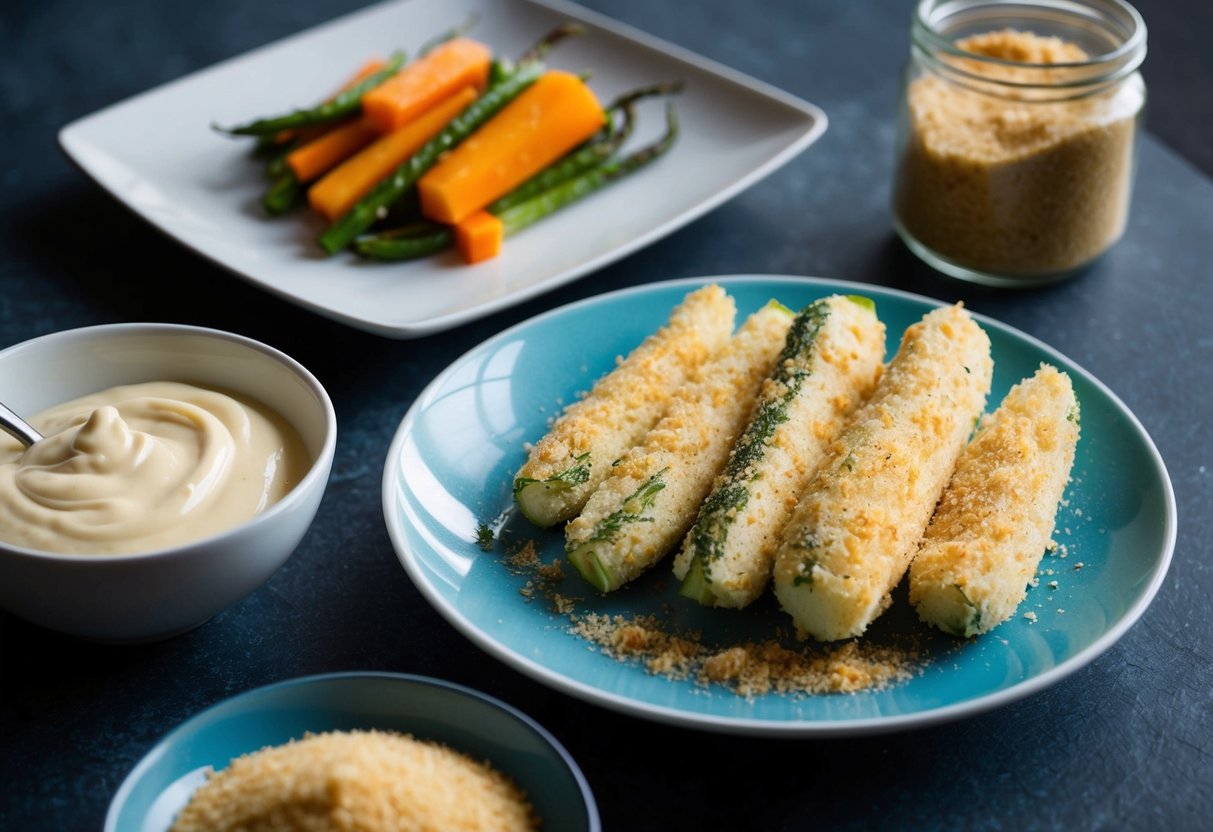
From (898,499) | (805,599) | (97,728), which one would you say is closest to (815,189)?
(898,499)

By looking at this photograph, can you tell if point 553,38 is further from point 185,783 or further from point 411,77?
point 185,783

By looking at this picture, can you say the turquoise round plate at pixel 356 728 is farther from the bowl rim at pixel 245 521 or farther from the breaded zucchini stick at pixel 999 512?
the breaded zucchini stick at pixel 999 512

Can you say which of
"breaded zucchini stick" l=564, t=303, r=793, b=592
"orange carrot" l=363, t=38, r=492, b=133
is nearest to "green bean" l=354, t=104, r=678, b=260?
"orange carrot" l=363, t=38, r=492, b=133

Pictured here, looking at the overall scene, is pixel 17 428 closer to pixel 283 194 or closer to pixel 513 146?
pixel 283 194

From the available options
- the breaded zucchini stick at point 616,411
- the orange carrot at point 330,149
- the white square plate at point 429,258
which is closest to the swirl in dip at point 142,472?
the breaded zucchini stick at point 616,411

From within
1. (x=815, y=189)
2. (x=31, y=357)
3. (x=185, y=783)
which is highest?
(x=31, y=357)

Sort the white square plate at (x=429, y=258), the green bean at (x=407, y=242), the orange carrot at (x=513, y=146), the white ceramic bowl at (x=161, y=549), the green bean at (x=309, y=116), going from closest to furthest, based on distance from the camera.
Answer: the white ceramic bowl at (x=161, y=549) < the white square plate at (x=429, y=258) < the green bean at (x=407, y=242) < the orange carrot at (x=513, y=146) < the green bean at (x=309, y=116)
